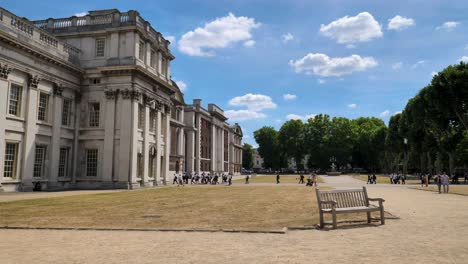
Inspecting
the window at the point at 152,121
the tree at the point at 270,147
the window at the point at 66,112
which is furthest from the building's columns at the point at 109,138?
the tree at the point at 270,147

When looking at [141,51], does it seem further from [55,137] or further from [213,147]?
[213,147]

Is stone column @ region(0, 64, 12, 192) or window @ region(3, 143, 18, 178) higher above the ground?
stone column @ region(0, 64, 12, 192)

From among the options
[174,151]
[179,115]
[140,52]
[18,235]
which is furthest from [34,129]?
[179,115]

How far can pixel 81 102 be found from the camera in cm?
3653

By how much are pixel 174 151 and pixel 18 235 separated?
6084 centimetres

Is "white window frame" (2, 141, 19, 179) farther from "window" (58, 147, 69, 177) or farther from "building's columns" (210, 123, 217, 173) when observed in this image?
"building's columns" (210, 123, 217, 173)

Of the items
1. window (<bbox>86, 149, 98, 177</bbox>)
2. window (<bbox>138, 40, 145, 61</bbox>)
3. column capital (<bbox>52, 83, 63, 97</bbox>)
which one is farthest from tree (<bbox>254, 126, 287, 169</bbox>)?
column capital (<bbox>52, 83, 63, 97</bbox>)

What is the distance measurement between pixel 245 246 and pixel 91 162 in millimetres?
31415

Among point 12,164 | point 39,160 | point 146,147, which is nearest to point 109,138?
point 146,147

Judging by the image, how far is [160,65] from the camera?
41781mm

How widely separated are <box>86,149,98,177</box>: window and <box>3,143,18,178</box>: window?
7976mm

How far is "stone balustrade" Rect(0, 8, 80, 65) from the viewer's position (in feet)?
89.4

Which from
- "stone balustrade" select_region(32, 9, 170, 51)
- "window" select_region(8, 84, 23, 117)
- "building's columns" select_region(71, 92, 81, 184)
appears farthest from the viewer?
"stone balustrade" select_region(32, 9, 170, 51)

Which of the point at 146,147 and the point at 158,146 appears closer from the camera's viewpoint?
the point at 146,147
